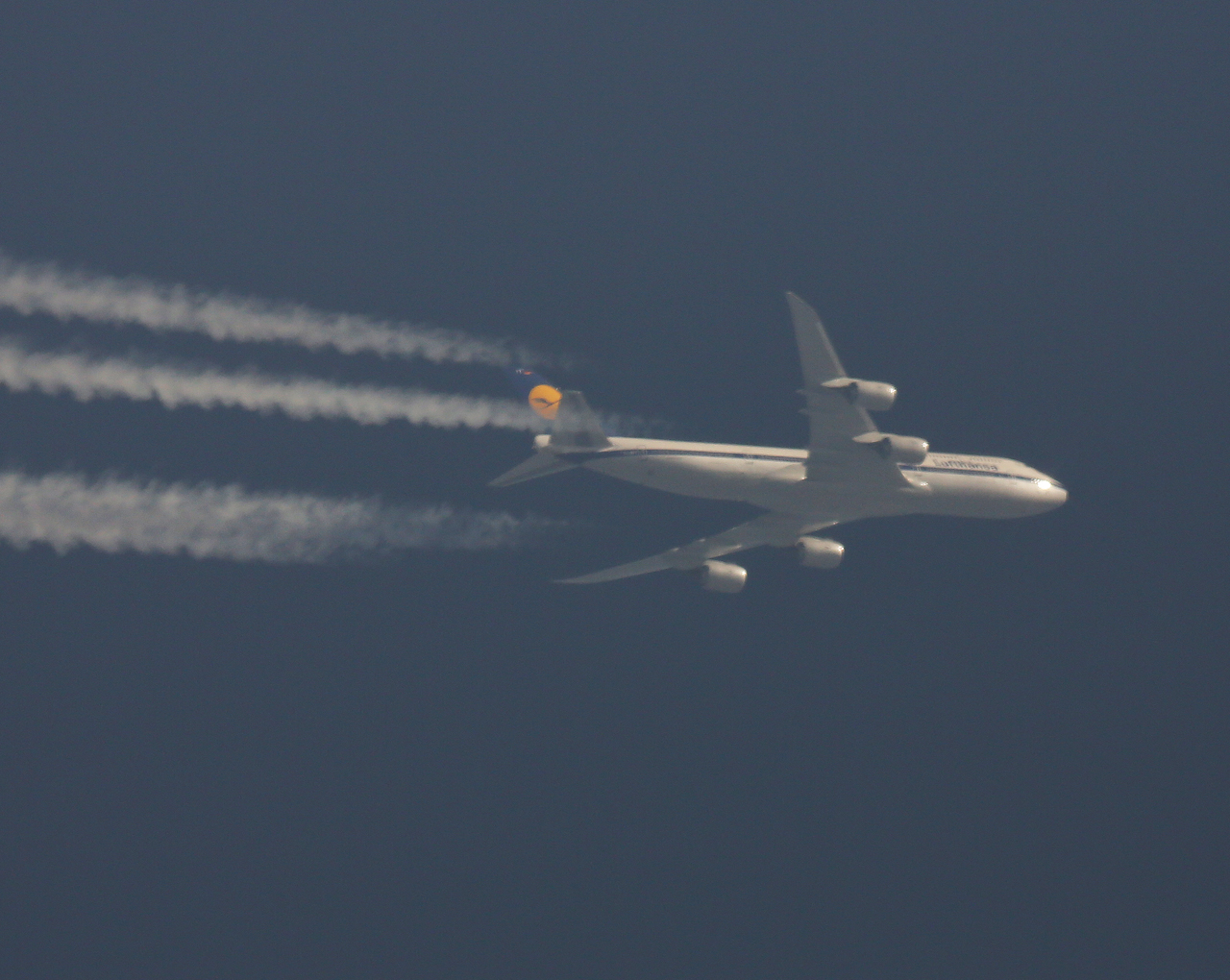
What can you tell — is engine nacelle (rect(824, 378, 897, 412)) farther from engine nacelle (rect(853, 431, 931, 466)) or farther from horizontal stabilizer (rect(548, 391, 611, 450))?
horizontal stabilizer (rect(548, 391, 611, 450))

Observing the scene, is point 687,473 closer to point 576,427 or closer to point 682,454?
point 682,454

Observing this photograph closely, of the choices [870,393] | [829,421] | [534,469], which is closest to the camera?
[534,469]

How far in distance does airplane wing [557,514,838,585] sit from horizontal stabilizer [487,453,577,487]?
731 centimetres

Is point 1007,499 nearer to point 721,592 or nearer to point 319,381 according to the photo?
point 721,592

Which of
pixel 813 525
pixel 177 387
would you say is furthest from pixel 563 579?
pixel 177 387

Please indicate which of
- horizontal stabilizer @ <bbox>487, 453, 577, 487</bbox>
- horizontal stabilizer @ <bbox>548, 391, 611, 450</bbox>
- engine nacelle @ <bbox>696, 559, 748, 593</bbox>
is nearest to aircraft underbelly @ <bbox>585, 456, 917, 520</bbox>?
horizontal stabilizer @ <bbox>548, 391, 611, 450</bbox>

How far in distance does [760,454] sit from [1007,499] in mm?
9435

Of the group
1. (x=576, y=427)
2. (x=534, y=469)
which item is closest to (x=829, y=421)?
(x=576, y=427)

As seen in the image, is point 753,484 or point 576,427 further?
point 753,484

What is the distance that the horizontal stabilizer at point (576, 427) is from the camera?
37406 mm

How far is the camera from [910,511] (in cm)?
4256

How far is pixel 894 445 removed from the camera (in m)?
40.0

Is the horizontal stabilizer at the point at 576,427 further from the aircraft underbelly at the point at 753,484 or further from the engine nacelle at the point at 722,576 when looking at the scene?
the engine nacelle at the point at 722,576

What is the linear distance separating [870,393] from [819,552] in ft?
22.0
